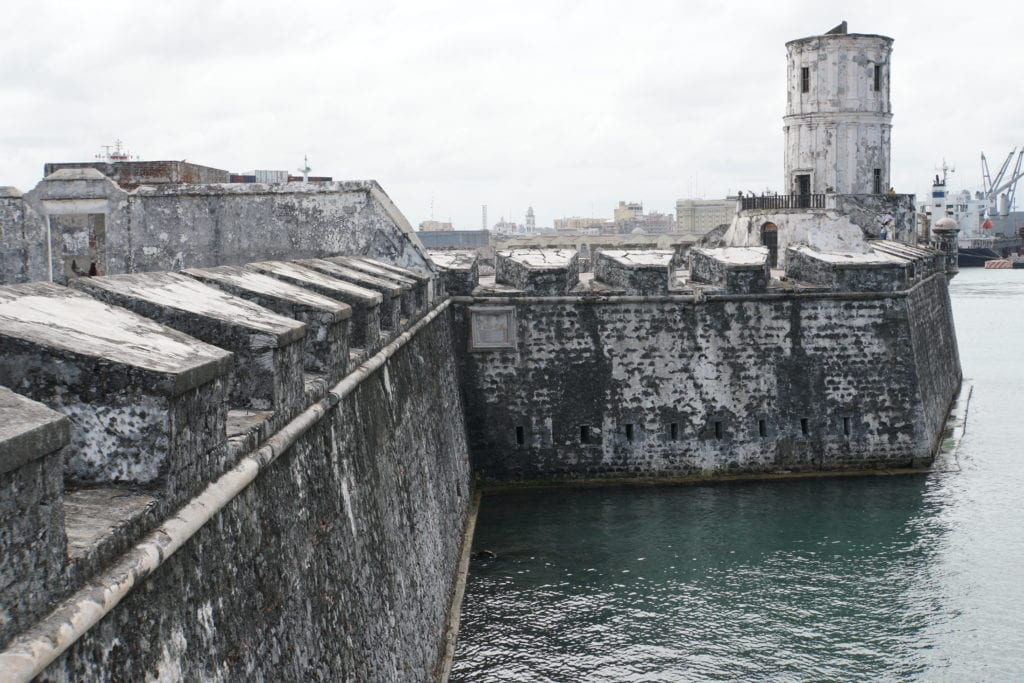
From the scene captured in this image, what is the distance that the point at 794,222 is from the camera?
24.5 meters

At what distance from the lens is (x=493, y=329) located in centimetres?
1534

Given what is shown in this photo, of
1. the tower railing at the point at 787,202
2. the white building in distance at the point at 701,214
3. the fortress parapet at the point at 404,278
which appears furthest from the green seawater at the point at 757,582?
the white building in distance at the point at 701,214

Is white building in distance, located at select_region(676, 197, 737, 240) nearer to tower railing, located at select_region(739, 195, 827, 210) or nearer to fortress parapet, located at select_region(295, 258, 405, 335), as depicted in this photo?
tower railing, located at select_region(739, 195, 827, 210)

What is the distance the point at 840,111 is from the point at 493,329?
45.2 ft

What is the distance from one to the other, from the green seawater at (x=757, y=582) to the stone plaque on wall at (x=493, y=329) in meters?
2.10

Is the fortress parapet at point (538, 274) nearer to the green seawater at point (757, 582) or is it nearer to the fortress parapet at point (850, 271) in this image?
the green seawater at point (757, 582)

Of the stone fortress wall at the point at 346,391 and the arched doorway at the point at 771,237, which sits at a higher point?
the arched doorway at the point at 771,237

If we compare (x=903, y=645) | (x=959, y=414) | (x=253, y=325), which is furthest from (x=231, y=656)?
(x=959, y=414)

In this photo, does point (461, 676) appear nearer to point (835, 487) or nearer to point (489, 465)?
point (489, 465)

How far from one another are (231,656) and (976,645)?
820cm

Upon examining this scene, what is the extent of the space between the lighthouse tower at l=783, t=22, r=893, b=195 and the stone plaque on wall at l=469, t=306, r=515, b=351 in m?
13.3

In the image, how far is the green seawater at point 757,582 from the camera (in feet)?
31.6

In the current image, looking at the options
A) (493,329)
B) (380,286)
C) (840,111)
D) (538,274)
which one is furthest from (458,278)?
(840,111)

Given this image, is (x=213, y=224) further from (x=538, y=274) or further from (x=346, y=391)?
(x=346, y=391)
